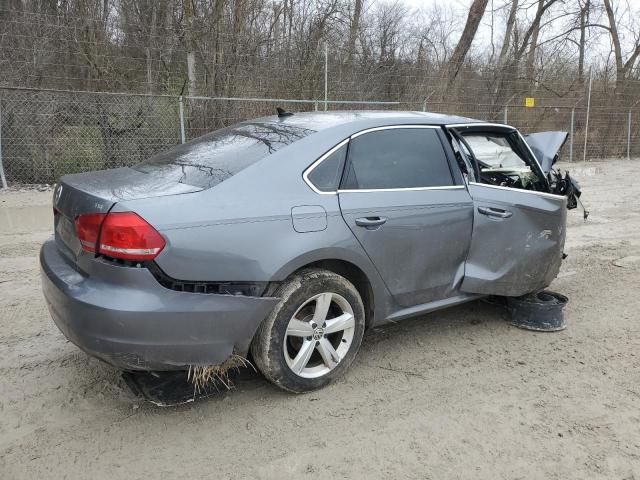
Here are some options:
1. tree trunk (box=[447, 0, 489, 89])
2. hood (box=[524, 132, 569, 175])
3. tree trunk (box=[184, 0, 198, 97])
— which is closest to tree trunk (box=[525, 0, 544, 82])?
tree trunk (box=[447, 0, 489, 89])

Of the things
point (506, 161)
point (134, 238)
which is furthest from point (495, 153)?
point (134, 238)

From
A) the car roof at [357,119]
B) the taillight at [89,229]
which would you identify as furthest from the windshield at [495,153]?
the taillight at [89,229]

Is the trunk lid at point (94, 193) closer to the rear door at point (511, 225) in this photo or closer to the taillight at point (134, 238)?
the taillight at point (134, 238)

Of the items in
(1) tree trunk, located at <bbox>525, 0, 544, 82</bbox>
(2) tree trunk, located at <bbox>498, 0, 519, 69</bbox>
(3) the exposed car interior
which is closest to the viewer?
(3) the exposed car interior

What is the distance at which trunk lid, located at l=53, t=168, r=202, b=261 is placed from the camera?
2746 millimetres

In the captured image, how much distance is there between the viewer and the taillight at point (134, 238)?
2.57 meters

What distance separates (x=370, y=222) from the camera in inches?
127

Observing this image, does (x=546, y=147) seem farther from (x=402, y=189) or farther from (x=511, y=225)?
A: (x=402, y=189)

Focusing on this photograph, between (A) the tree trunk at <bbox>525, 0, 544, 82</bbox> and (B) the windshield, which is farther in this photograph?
(A) the tree trunk at <bbox>525, 0, 544, 82</bbox>

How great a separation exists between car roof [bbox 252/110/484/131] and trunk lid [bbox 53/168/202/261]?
1.01m

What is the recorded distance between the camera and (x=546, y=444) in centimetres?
275

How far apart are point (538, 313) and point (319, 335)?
1965 mm

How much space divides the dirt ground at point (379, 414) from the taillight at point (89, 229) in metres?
0.97

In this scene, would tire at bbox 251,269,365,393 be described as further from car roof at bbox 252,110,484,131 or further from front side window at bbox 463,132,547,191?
front side window at bbox 463,132,547,191
